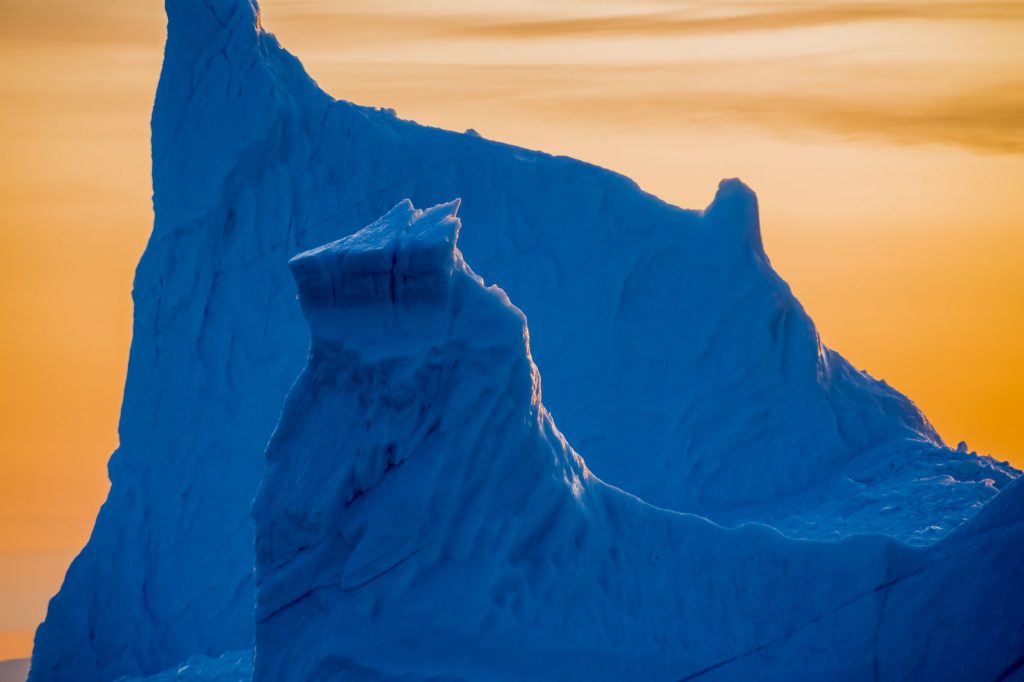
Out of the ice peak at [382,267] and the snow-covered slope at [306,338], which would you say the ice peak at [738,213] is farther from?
the ice peak at [382,267]

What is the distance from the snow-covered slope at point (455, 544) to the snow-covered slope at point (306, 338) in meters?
4.21

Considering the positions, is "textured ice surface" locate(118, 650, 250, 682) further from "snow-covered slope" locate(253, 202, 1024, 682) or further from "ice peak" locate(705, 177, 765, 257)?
"ice peak" locate(705, 177, 765, 257)

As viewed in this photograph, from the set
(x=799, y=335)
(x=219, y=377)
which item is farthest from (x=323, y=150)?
(x=799, y=335)

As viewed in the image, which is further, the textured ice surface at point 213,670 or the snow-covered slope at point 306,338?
the snow-covered slope at point 306,338

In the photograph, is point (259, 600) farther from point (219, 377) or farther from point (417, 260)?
point (219, 377)

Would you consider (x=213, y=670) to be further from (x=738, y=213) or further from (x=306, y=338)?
(x=738, y=213)

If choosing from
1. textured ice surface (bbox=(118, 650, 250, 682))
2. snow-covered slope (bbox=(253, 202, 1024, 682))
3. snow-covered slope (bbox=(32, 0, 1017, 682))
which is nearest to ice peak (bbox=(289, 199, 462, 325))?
snow-covered slope (bbox=(253, 202, 1024, 682))

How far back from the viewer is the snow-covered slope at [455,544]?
1243cm

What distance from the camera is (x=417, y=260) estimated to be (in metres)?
12.4

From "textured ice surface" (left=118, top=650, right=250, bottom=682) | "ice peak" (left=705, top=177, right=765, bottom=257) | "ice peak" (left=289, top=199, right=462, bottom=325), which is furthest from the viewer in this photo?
"ice peak" (left=705, top=177, right=765, bottom=257)

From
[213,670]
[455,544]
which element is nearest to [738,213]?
[213,670]

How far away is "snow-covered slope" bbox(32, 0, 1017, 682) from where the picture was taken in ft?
57.3

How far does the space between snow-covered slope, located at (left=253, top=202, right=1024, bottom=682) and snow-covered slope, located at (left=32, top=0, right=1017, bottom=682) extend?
421cm

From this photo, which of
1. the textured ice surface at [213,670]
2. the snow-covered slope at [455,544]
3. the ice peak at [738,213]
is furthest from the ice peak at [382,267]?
the ice peak at [738,213]
